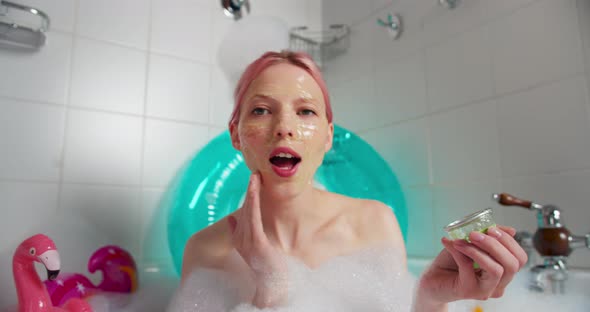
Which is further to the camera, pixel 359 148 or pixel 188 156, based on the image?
pixel 188 156

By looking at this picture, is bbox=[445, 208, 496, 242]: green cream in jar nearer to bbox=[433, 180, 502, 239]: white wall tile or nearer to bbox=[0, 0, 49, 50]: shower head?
bbox=[433, 180, 502, 239]: white wall tile

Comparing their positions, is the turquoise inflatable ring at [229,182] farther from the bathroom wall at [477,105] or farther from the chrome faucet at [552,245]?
the chrome faucet at [552,245]

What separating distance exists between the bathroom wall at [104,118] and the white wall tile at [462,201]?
94 centimetres

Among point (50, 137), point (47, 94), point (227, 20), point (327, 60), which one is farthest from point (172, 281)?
point (327, 60)

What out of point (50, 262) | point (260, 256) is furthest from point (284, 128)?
point (50, 262)

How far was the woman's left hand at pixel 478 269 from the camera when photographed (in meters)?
0.51

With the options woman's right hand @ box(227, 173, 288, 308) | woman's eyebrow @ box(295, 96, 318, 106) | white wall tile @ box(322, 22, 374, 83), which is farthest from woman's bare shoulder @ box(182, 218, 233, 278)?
white wall tile @ box(322, 22, 374, 83)

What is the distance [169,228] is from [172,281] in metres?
0.19

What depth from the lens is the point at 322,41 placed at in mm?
2104

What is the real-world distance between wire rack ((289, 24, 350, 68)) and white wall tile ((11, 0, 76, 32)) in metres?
0.93

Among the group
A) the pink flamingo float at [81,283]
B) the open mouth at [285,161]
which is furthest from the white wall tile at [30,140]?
the open mouth at [285,161]

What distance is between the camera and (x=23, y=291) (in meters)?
0.86

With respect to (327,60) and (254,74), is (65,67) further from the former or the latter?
(327,60)

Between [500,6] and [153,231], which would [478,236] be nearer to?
[500,6]
